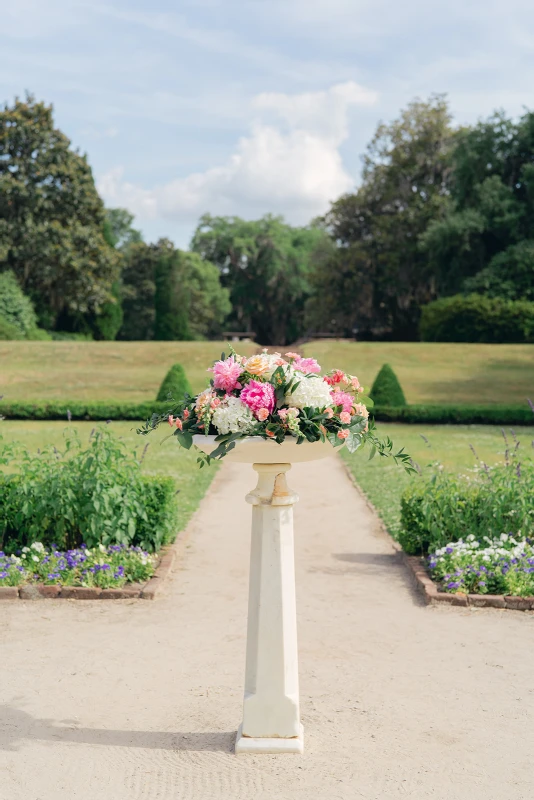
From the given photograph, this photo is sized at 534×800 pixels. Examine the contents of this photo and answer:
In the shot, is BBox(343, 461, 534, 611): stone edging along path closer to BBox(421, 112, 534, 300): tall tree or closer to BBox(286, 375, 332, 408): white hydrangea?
BBox(286, 375, 332, 408): white hydrangea

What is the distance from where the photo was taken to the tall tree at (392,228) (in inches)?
1547

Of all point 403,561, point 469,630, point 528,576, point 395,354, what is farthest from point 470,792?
point 395,354

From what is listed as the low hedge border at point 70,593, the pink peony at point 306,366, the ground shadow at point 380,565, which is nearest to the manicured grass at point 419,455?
the ground shadow at point 380,565

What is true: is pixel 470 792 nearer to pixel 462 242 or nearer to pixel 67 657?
pixel 67 657

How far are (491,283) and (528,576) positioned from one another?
27.5m

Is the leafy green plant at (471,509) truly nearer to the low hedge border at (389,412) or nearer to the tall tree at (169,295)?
the low hedge border at (389,412)

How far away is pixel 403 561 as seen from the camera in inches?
285

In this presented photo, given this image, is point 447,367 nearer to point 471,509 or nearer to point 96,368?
point 96,368

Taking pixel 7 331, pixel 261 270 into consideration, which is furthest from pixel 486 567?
pixel 261 270

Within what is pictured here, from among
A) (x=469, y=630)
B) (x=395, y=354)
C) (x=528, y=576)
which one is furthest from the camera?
(x=395, y=354)

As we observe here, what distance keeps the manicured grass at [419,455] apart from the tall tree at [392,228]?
21.2 meters

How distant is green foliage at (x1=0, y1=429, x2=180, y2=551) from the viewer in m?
6.40

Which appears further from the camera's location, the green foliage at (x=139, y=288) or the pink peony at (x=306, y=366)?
the green foliage at (x=139, y=288)

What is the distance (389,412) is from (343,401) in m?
16.9
